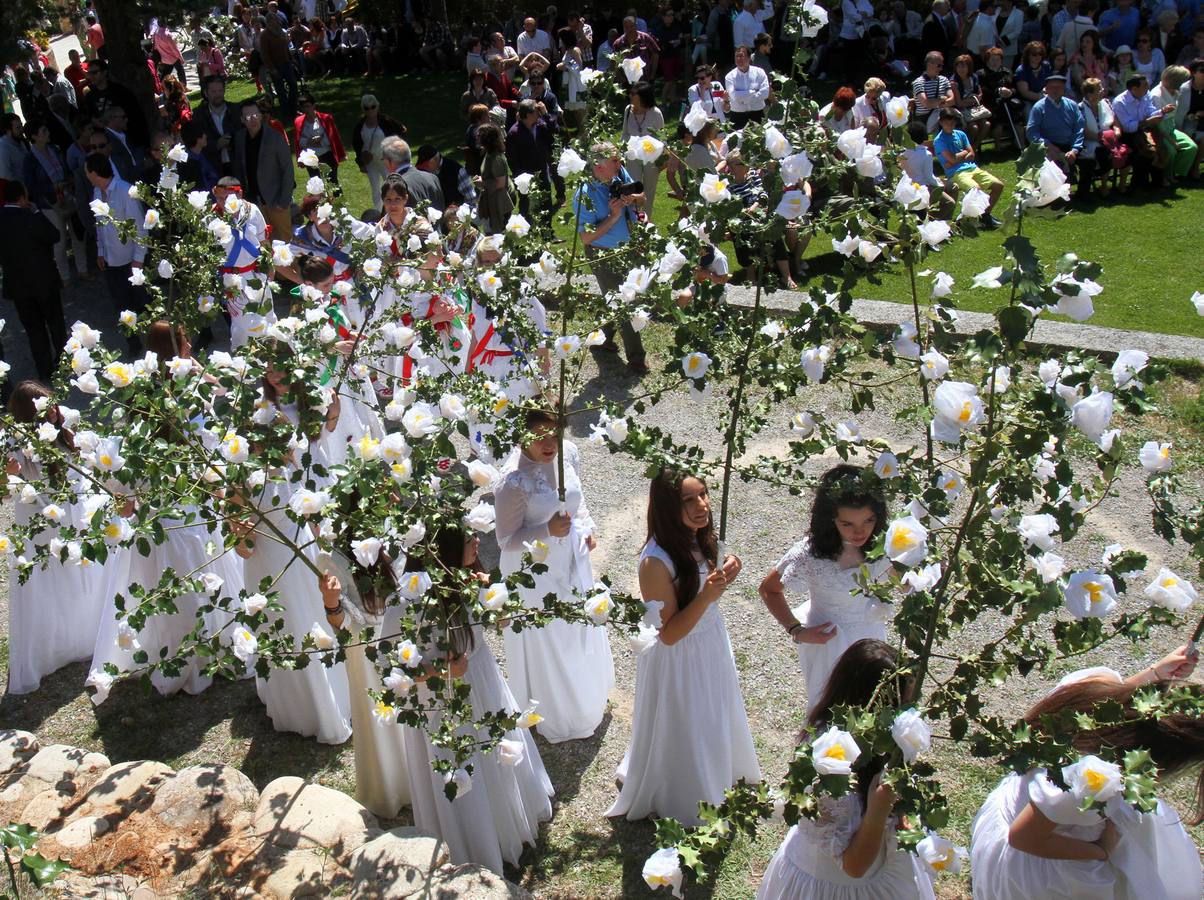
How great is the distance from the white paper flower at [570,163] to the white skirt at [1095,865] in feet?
8.63

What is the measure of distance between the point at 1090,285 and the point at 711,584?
2246mm

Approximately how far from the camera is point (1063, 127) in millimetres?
13000

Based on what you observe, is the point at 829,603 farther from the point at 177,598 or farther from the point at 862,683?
the point at 177,598

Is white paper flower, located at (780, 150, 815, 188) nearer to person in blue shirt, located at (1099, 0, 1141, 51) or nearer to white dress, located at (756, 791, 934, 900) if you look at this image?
white dress, located at (756, 791, 934, 900)

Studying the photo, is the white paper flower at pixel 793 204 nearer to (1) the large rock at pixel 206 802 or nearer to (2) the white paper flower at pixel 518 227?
(2) the white paper flower at pixel 518 227

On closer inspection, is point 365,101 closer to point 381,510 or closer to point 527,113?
point 527,113

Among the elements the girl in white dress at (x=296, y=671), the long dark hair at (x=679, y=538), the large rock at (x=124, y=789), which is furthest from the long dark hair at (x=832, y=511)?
the large rock at (x=124, y=789)

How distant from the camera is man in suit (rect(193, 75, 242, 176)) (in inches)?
541

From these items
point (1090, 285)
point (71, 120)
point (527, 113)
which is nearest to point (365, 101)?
point (527, 113)

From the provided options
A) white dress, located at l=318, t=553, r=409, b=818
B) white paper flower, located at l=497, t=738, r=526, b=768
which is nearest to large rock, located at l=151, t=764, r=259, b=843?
white dress, located at l=318, t=553, r=409, b=818

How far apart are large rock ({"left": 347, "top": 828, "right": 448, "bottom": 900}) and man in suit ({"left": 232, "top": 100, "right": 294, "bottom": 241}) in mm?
9066

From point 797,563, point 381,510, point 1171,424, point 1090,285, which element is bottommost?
point 1171,424

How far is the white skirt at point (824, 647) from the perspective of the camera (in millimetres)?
5070

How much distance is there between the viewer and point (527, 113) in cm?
1155
